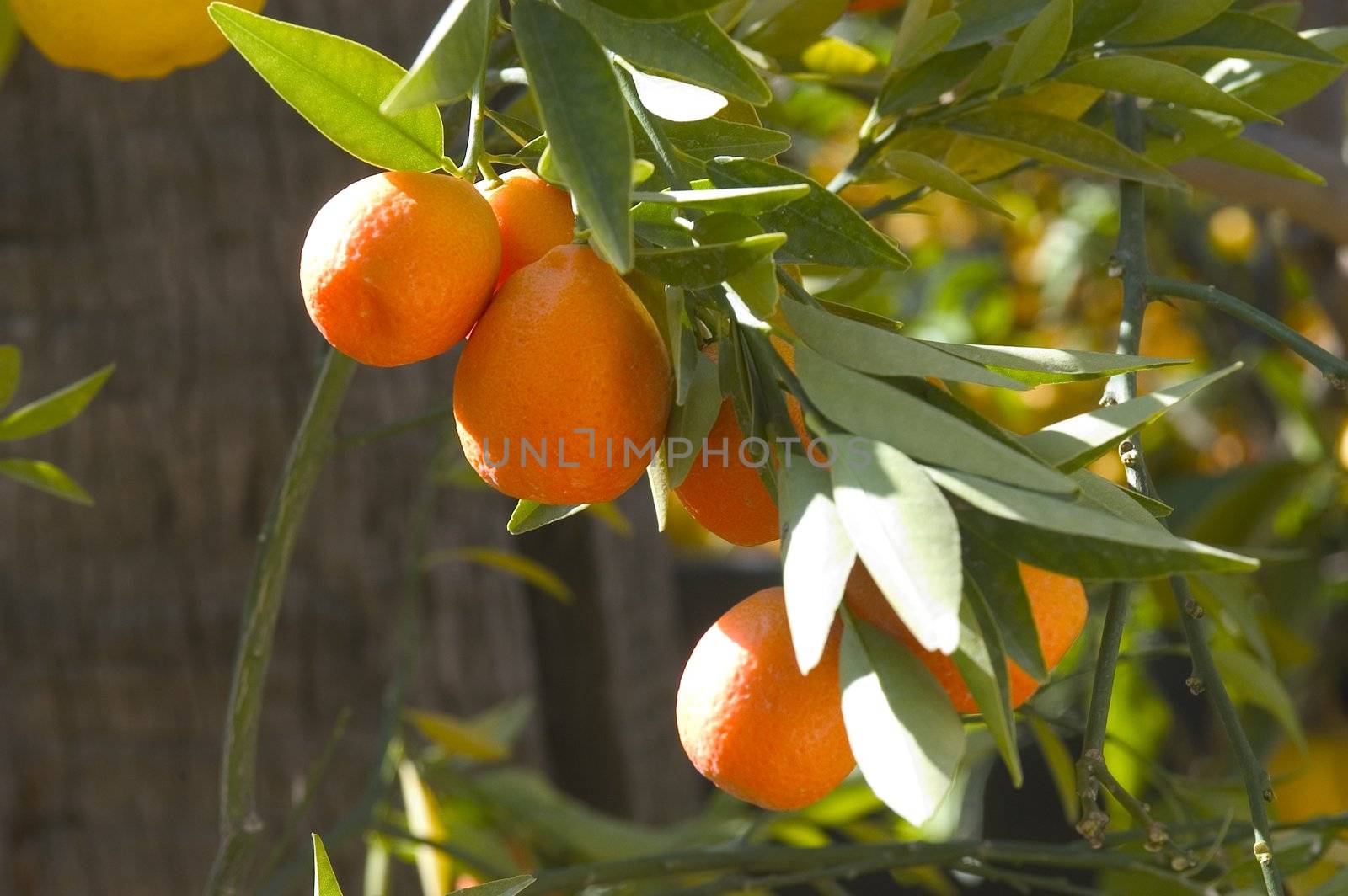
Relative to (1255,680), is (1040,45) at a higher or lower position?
higher

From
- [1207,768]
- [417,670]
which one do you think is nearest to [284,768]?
[417,670]

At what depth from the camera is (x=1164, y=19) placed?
16.5 inches

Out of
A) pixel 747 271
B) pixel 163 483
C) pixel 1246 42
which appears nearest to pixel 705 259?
pixel 747 271

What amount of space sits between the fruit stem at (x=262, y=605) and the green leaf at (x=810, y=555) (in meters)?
0.20

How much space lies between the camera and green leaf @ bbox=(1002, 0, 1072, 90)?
384 millimetres

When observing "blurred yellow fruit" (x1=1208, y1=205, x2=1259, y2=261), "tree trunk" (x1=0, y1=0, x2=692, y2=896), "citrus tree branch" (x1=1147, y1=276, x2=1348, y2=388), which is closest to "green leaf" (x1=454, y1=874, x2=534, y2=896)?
"citrus tree branch" (x1=1147, y1=276, x2=1348, y2=388)

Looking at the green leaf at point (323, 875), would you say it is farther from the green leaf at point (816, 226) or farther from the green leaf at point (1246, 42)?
the green leaf at point (1246, 42)

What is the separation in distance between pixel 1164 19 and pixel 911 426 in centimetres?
22

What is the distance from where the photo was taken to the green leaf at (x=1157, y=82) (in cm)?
40

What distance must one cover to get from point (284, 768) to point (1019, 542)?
0.69m

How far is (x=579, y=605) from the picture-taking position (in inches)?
43.3

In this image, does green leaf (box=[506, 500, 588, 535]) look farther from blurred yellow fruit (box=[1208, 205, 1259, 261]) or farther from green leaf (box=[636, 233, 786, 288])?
blurred yellow fruit (box=[1208, 205, 1259, 261])

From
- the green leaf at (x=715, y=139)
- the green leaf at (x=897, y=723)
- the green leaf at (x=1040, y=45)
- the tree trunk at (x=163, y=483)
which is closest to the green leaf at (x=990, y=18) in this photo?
the green leaf at (x=1040, y=45)

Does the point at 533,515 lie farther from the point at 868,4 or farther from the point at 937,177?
the point at 868,4
